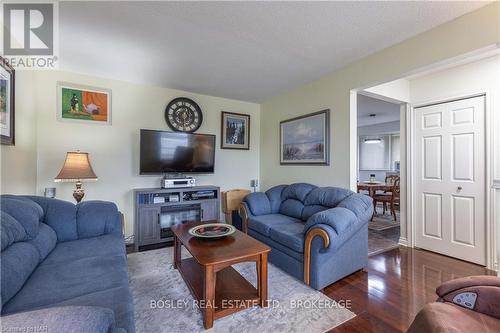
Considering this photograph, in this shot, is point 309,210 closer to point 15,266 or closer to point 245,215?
point 245,215

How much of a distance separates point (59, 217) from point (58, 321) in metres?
1.77

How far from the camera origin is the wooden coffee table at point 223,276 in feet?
5.21

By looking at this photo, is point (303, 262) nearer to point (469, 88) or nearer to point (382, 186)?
point (469, 88)

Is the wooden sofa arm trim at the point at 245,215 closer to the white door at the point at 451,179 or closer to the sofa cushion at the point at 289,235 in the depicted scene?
the sofa cushion at the point at 289,235

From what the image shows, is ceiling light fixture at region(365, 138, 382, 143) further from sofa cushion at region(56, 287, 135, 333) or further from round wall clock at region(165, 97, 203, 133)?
sofa cushion at region(56, 287, 135, 333)

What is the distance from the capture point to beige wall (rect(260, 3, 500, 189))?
188 cm

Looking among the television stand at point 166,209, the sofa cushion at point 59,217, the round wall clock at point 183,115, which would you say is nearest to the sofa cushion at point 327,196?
the television stand at point 166,209


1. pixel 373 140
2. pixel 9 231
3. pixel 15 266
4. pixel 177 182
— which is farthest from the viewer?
pixel 373 140

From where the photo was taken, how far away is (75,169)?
2.60 meters

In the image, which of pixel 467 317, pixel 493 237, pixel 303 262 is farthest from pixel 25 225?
pixel 493 237

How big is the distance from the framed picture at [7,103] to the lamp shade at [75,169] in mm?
491

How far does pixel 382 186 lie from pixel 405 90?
86.6 inches

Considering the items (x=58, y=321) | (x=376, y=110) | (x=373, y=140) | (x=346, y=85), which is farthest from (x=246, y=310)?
(x=373, y=140)

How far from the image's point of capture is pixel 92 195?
3.18 m
